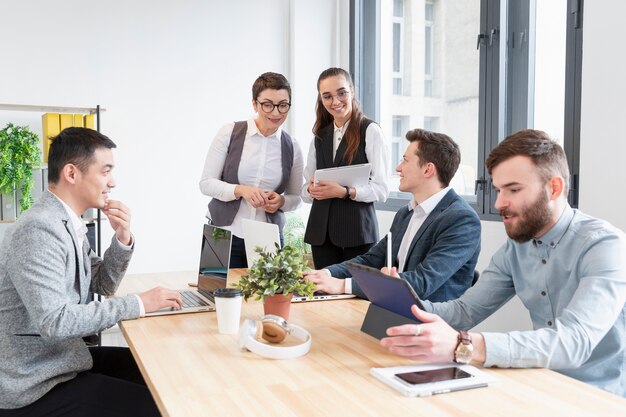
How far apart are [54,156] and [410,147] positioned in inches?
49.0

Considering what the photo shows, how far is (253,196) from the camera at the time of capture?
266 centimetres

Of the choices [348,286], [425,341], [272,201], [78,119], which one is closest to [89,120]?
[78,119]

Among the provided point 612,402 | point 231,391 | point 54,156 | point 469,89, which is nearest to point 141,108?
point 469,89

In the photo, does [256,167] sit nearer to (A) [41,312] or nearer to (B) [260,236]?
(B) [260,236]

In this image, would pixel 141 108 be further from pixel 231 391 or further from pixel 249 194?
pixel 231 391

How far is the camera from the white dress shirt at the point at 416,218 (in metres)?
2.19

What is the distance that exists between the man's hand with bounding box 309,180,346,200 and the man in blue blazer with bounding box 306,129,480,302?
37cm

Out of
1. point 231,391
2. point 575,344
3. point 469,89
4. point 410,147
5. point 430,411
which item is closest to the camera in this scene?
point 430,411

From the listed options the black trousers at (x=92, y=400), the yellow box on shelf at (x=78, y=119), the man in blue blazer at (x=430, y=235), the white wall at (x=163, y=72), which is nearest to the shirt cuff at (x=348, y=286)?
the man in blue blazer at (x=430, y=235)

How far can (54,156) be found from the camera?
1816 millimetres

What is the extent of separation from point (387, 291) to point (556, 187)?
21.1 inches

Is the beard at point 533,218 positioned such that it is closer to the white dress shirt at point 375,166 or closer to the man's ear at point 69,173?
the white dress shirt at point 375,166

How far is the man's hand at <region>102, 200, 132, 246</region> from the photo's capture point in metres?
2.04

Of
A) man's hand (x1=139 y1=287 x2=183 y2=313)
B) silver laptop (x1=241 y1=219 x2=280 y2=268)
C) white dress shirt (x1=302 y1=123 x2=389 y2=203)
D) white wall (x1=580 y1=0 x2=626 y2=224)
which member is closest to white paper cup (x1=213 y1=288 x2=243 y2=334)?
man's hand (x1=139 y1=287 x2=183 y2=313)
